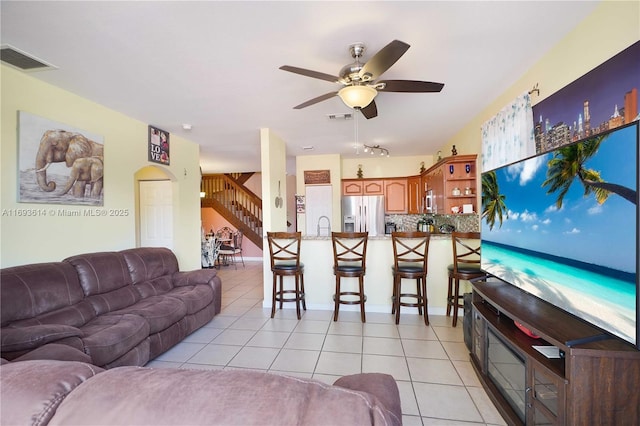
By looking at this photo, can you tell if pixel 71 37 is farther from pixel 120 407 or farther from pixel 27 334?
pixel 120 407

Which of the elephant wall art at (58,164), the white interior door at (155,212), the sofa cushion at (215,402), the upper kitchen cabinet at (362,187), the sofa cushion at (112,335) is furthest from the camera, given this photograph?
the upper kitchen cabinet at (362,187)

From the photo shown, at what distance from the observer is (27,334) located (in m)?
1.63

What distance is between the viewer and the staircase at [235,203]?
26.6 feet

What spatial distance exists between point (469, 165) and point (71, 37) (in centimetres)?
427

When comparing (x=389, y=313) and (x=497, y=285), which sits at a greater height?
(x=497, y=285)

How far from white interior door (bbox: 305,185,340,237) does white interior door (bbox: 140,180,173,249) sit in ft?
8.96

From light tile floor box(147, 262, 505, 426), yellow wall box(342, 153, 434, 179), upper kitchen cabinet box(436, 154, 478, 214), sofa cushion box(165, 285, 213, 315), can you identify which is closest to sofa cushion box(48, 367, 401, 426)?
light tile floor box(147, 262, 505, 426)

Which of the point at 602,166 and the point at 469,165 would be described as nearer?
the point at 602,166

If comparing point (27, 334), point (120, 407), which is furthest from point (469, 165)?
point (27, 334)

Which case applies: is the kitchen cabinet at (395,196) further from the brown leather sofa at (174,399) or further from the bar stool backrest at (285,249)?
the brown leather sofa at (174,399)

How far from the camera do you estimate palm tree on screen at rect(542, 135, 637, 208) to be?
116cm

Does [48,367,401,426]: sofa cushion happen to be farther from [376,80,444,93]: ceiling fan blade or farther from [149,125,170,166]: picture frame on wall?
[149,125,170,166]: picture frame on wall

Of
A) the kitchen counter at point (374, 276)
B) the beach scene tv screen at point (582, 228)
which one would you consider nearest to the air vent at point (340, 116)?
the kitchen counter at point (374, 276)

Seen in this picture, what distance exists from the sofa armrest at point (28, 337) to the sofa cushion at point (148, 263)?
1.24m
